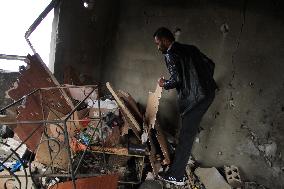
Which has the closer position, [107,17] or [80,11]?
[80,11]

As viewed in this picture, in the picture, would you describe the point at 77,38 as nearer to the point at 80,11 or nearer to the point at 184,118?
the point at 80,11

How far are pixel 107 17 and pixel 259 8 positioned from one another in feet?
11.1

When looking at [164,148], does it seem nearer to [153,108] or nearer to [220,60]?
[153,108]

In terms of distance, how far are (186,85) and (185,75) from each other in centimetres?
15

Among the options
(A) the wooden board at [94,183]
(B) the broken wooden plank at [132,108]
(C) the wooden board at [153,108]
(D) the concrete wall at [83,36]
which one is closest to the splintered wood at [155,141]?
(C) the wooden board at [153,108]

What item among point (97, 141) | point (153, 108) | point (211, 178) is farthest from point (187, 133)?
point (97, 141)

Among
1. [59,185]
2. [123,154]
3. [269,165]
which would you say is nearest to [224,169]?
[269,165]

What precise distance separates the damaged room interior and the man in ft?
0.05

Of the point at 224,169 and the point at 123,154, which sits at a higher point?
the point at 123,154

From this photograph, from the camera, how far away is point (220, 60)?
17.5 feet

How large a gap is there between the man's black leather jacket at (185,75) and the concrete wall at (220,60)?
918 millimetres

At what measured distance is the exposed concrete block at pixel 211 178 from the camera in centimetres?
494

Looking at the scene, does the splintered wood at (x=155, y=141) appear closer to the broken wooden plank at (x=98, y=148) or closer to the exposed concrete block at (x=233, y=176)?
the broken wooden plank at (x=98, y=148)

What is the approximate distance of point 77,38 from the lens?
21.6 feet
